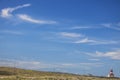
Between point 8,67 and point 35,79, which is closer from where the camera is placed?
point 35,79

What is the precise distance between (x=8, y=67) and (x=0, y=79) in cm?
3670

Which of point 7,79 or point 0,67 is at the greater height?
point 0,67

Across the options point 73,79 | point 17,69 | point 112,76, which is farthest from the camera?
point 17,69

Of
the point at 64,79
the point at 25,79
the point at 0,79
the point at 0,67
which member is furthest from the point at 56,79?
the point at 0,67

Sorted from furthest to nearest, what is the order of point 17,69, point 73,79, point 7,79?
point 17,69 → point 73,79 → point 7,79

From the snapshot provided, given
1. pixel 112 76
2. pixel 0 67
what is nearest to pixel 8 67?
pixel 0 67

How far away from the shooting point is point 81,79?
59.6m

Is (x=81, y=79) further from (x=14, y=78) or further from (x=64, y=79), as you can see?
(x=14, y=78)

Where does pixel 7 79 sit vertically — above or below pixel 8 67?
below

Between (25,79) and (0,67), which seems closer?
(25,79)

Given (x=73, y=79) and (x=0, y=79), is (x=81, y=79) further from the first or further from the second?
(x=0, y=79)

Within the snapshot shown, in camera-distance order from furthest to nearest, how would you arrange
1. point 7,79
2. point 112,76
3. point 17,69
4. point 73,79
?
point 17,69 < point 112,76 < point 73,79 < point 7,79

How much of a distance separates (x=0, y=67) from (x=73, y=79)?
117ft

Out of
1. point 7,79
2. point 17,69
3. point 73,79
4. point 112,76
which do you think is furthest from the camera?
point 17,69
